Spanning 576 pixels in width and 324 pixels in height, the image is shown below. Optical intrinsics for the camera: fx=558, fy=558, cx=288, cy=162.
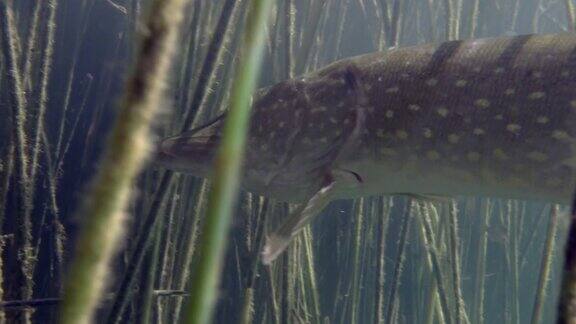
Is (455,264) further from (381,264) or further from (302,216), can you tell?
(302,216)

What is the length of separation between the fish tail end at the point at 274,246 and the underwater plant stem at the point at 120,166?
59.9 inches

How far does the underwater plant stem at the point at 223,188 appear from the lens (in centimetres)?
59

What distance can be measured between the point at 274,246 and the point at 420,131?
3.11 feet

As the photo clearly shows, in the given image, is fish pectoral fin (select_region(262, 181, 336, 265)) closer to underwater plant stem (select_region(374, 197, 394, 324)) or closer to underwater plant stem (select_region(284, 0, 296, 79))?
underwater plant stem (select_region(284, 0, 296, 79))

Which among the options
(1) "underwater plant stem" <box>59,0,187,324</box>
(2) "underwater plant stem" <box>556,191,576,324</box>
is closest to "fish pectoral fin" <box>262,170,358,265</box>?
(2) "underwater plant stem" <box>556,191,576,324</box>

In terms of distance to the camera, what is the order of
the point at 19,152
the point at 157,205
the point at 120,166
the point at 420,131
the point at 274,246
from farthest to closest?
the point at 19,152 → the point at 157,205 → the point at 420,131 → the point at 274,246 → the point at 120,166

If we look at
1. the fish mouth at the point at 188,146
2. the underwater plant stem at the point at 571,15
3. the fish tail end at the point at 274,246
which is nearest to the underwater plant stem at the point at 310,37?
the underwater plant stem at the point at 571,15

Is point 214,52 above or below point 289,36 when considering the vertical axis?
below

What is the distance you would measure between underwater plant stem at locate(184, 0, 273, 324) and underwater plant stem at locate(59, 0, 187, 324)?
0.08 meters

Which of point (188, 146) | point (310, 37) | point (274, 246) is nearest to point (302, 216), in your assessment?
point (274, 246)

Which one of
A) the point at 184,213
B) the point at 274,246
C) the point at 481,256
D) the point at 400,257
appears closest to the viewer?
the point at 274,246

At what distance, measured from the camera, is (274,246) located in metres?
2.22

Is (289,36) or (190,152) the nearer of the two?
(190,152)

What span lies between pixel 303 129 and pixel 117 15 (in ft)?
25.5
